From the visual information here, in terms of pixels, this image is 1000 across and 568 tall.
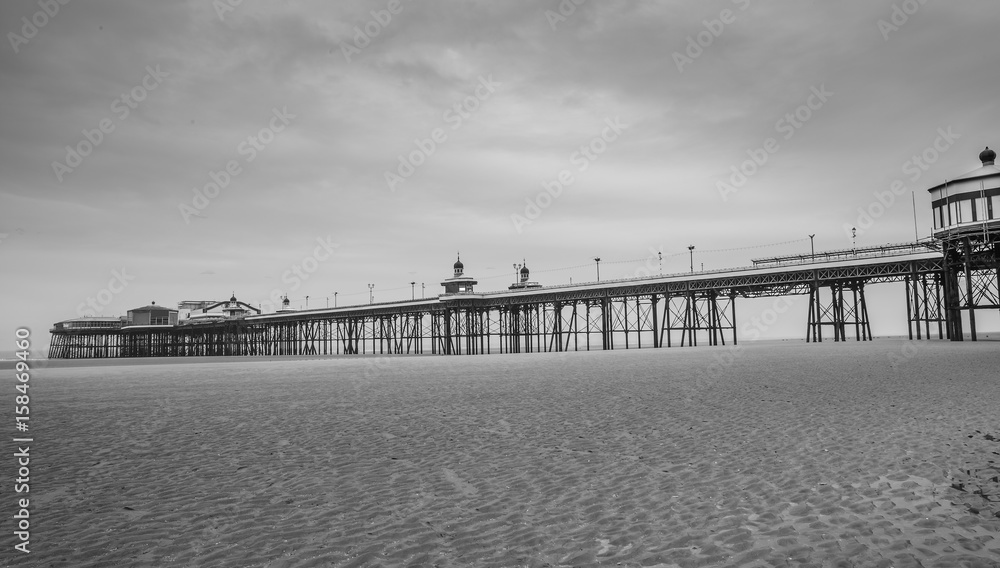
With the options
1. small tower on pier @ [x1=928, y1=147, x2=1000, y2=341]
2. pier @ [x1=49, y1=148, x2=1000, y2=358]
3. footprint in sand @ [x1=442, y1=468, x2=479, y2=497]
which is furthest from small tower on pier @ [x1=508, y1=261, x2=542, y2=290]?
footprint in sand @ [x1=442, y1=468, x2=479, y2=497]

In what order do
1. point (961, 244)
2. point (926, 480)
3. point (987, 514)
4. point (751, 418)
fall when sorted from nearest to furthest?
point (987, 514) → point (926, 480) → point (751, 418) → point (961, 244)

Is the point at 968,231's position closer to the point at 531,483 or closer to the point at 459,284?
the point at 531,483

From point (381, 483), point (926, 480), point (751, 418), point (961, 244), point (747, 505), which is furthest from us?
point (961, 244)

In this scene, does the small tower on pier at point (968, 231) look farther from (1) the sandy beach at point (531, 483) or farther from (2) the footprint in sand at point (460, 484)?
(2) the footprint in sand at point (460, 484)

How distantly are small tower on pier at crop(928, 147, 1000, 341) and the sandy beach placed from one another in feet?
104

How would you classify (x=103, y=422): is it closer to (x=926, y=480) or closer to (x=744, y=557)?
(x=744, y=557)

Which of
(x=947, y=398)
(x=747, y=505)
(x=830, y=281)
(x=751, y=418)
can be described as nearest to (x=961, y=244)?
(x=830, y=281)

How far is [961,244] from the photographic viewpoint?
41844mm

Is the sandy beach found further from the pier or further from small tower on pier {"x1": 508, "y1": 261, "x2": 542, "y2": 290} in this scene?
small tower on pier {"x1": 508, "y1": 261, "x2": 542, "y2": 290}

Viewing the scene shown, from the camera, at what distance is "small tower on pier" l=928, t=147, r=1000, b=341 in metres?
39.8

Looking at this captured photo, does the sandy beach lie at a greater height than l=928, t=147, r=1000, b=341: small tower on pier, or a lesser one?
lesser

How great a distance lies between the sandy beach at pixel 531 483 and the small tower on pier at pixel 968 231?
31.6 m

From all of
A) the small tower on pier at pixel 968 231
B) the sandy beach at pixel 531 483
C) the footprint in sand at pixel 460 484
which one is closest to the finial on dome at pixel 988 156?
the small tower on pier at pixel 968 231

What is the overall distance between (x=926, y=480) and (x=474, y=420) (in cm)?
A: 738
